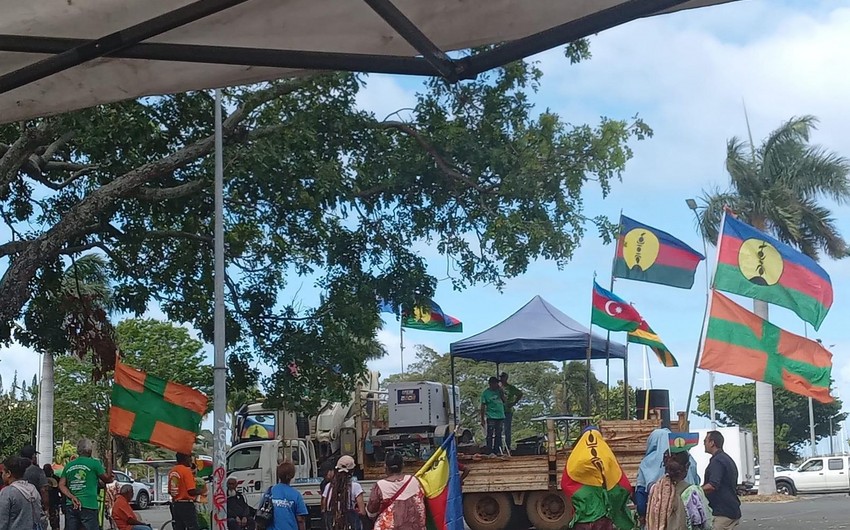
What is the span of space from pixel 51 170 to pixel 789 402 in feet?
207

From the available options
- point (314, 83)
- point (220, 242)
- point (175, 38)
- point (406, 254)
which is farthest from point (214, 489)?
point (175, 38)

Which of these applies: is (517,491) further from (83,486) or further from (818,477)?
(818,477)

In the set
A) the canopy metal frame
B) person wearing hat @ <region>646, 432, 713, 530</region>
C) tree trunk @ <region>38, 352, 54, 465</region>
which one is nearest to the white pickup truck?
tree trunk @ <region>38, 352, 54, 465</region>

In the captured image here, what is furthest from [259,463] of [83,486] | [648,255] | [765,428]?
[765,428]

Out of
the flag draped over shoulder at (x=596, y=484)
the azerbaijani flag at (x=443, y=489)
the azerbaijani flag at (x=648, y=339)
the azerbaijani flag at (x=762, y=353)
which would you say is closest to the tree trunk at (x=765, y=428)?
the azerbaijani flag at (x=648, y=339)

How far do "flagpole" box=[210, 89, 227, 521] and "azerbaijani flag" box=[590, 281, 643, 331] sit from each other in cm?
765

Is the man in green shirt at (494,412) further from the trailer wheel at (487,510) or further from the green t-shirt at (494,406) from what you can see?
the trailer wheel at (487,510)

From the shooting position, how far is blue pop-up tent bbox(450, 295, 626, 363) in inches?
842

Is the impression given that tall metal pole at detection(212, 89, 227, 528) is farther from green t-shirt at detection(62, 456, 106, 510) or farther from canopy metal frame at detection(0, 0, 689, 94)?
canopy metal frame at detection(0, 0, 689, 94)

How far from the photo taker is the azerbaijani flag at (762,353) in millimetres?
15445

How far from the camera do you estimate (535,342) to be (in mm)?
21391

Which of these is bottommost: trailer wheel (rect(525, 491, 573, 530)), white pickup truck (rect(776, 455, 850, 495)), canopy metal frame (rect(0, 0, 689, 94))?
white pickup truck (rect(776, 455, 850, 495))

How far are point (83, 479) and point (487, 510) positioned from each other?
818 centimetres

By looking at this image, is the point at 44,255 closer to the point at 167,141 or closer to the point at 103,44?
the point at 167,141
